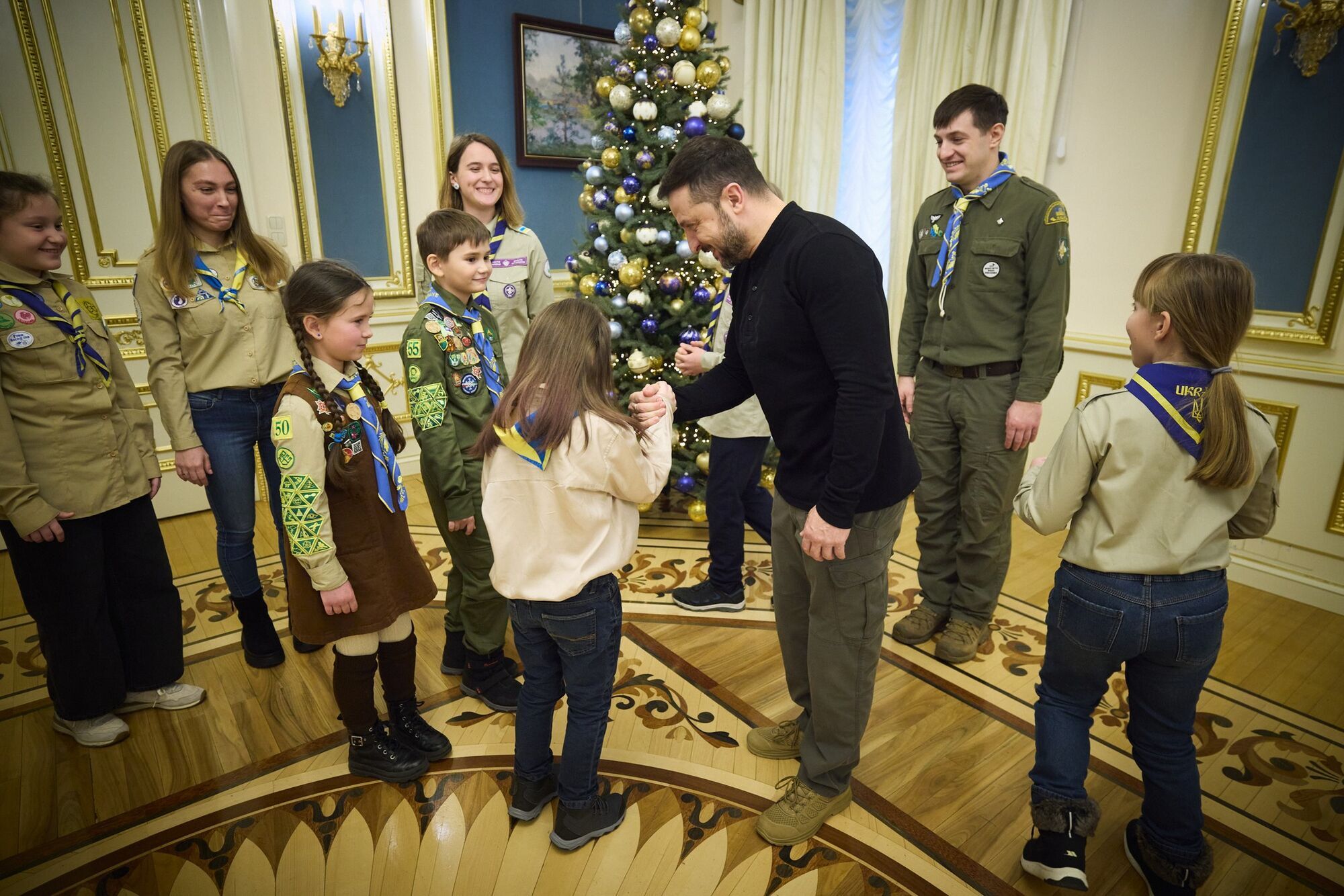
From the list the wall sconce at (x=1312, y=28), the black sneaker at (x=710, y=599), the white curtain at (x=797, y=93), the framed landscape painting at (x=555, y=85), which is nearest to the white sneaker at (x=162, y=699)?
the black sneaker at (x=710, y=599)

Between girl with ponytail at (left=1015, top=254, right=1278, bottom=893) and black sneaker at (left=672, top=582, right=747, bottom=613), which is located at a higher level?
girl with ponytail at (left=1015, top=254, right=1278, bottom=893)

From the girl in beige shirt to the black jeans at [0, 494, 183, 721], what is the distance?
4.41 feet

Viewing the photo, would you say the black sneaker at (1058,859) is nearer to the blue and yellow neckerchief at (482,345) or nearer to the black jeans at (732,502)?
the black jeans at (732,502)

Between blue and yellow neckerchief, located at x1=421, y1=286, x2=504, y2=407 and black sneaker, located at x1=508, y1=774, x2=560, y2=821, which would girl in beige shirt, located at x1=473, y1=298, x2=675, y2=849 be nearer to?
black sneaker, located at x1=508, y1=774, x2=560, y2=821

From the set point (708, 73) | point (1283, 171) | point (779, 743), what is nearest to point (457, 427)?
point (779, 743)

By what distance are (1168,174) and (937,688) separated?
2.68m

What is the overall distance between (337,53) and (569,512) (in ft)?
11.7

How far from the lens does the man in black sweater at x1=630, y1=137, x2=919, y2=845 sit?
1452mm

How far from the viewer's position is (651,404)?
1619 millimetres

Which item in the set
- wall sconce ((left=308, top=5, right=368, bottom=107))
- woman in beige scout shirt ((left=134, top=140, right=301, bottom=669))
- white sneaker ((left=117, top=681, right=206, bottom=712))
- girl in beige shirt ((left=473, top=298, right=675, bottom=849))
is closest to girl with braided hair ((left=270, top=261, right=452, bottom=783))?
girl in beige shirt ((left=473, top=298, right=675, bottom=849))

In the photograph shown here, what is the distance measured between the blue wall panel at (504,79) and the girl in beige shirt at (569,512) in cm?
314

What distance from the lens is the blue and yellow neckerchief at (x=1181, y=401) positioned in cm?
145

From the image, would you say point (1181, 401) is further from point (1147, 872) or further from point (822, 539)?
point (1147, 872)

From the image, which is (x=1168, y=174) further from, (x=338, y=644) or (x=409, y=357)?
(x=338, y=644)
